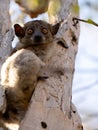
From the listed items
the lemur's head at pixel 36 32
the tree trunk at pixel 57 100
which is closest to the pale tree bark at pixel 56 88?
the tree trunk at pixel 57 100

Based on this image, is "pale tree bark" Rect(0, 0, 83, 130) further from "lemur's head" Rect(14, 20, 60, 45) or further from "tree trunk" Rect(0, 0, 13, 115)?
"lemur's head" Rect(14, 20, 60, 45)

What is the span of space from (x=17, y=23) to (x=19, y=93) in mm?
1300

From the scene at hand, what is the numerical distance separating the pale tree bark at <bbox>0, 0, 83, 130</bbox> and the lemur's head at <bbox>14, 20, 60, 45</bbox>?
12 centimetres

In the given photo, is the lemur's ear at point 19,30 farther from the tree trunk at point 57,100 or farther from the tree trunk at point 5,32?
the tree trunk at point 57,100

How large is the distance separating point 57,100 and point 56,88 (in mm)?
212

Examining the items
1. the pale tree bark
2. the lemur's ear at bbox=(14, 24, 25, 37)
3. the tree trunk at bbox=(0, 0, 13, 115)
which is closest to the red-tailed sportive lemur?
the pale tree bark

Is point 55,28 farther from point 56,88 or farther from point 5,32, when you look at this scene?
point 56,88

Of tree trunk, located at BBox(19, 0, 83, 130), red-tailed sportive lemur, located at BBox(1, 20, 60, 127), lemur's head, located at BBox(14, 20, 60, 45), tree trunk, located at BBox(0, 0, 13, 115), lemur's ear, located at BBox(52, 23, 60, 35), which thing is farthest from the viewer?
lemur's head, located at BBox(14, 20, 60, 45)

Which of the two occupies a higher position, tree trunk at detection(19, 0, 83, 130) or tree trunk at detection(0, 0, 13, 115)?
tree trunk at detection(0, 0, 13, 115)

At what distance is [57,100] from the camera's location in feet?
13.6

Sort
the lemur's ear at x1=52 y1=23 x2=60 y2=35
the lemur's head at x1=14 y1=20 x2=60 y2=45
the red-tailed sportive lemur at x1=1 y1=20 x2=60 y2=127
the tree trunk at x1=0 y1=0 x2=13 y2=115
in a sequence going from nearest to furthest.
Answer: the red-tailed sportive lemur at x1=1 y1=20 x2=60 y2=127, the tree trunk at x1=0 y1=0 x2=13 y2=115, the lemur's ear at x1=52 y1=23 x2=60 y2=35, the lemur's head at x1=14 y1=20 x2=60 y2=45

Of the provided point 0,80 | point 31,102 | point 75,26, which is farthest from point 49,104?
point 75,26

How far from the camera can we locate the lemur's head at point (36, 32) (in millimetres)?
5172

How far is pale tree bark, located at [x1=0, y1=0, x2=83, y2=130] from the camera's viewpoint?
12.6ft
